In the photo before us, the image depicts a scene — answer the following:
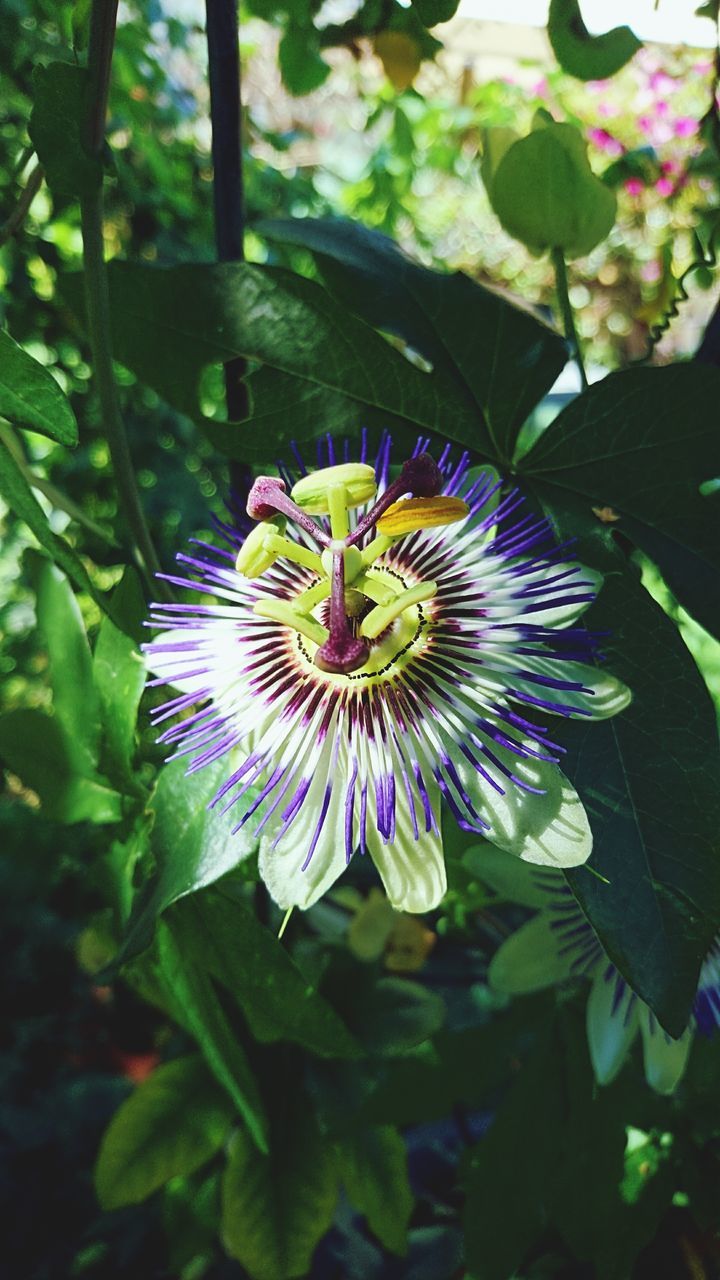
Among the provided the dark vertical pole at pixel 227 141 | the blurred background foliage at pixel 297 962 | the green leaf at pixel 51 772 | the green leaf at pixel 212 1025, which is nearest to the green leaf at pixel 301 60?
the blurred background foliage at pixel 297 962

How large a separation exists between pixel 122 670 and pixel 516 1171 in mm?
496

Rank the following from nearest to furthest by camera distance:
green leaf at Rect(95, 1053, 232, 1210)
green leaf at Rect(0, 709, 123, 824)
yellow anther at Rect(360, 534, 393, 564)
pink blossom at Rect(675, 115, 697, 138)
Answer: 1. yellow anther at Rect(360, 534, 393, 564)
2. green leaf at Rect(0, 709, 123, 824)
3. green leaf at Rect(95, 1053, 232, 1210)
4. pink blossom at Rect(675, 115, 697, 138)

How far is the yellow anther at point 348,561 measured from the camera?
500mm

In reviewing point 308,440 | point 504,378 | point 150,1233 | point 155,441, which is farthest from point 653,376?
point 155,441

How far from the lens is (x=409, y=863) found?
0.47 m

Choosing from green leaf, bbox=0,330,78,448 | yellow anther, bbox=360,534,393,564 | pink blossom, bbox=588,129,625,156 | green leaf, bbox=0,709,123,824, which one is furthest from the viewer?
pink blossom, bbox=588,129,625,156

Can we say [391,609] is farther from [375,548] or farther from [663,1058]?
[663,1058]

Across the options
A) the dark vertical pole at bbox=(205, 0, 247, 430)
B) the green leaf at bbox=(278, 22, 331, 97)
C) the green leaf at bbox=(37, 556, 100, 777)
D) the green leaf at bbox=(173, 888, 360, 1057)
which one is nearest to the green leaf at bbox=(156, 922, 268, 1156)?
the green leaf at bbox=(173, 888, 360, 1057)

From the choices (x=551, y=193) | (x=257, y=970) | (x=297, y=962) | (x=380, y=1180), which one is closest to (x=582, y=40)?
(x=551, y=193)

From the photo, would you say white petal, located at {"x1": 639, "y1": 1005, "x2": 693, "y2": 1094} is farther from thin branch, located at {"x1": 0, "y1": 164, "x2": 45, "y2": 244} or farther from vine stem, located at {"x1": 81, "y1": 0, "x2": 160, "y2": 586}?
thin branch, located at {"x1": 0, "y1": 164, "x2": 45, "y2": 244}

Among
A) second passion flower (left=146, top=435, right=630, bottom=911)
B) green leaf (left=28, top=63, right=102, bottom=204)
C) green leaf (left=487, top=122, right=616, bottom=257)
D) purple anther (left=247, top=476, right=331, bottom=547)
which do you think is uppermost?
green leaf (left=487, top=122, right=616, bottom=257)

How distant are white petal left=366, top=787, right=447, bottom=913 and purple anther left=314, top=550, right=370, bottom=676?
7 cm

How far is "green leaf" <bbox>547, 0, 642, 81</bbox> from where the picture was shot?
1.67ft

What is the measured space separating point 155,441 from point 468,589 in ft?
4.55
